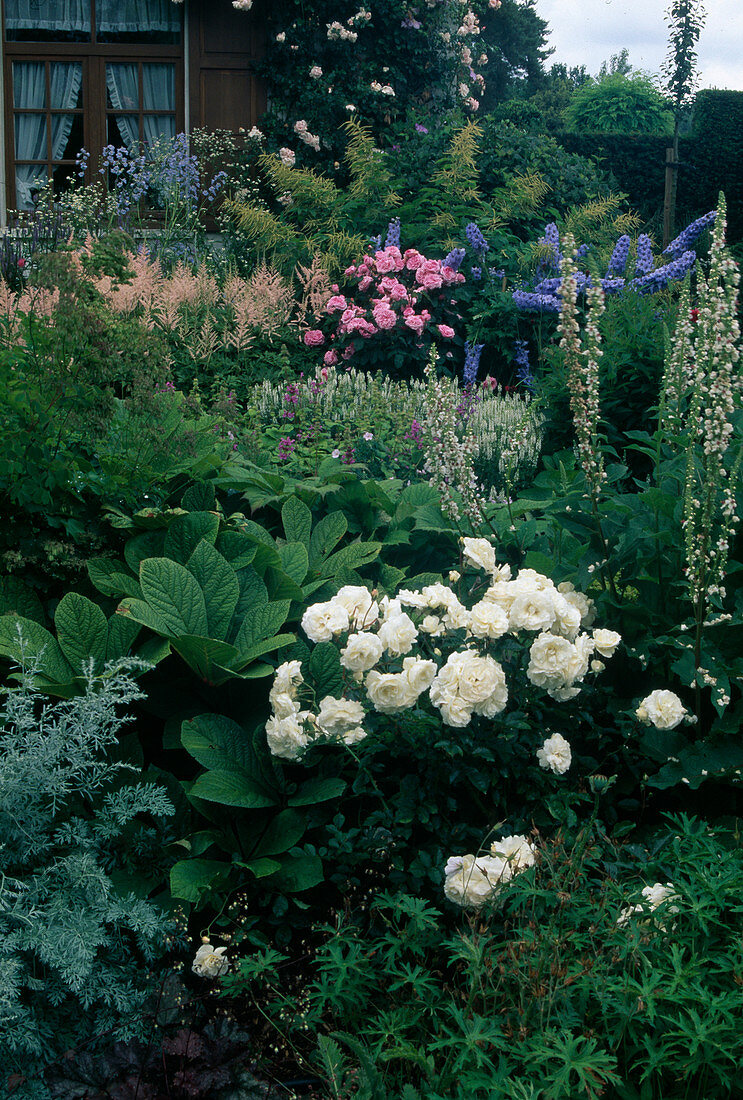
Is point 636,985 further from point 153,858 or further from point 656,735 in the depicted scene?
point 153,858

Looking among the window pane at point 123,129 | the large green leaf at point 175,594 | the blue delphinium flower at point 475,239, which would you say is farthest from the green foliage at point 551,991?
the window pane at point 123,129

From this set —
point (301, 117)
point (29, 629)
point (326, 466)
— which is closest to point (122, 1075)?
point (29, 629)

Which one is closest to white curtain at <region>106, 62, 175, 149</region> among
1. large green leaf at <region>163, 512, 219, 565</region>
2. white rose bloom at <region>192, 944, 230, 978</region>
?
large green leaf at <region>163, 512, 219, 565</region>

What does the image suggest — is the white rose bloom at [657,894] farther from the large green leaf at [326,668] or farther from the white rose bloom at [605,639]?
the large green leaf at [326,668]

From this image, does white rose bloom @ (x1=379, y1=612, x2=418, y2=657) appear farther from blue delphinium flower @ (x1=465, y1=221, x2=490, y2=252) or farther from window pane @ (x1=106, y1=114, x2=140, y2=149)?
window pane @ (x1=106, y1=114, x2=140, y2=149)

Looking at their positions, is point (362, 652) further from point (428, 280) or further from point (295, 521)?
point (428, 280)

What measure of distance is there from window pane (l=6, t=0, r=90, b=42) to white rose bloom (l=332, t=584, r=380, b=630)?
380 inches

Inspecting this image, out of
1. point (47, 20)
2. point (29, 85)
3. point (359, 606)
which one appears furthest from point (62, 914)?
point (47, 20)

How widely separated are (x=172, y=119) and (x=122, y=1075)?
985cm

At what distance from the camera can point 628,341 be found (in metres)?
4.54

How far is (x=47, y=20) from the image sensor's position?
9.52 metres

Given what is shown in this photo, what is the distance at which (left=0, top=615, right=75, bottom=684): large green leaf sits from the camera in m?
2.21

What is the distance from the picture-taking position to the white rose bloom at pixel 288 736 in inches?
76.3

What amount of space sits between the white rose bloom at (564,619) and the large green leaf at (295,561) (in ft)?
2.68
